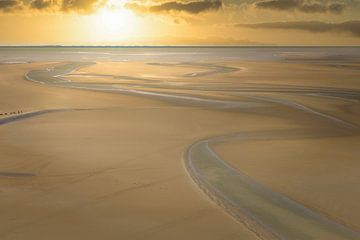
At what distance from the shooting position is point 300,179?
9500mm

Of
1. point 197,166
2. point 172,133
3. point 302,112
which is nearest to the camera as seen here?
point 197,166

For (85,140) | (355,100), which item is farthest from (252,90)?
(85,140)

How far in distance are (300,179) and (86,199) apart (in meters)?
4.44

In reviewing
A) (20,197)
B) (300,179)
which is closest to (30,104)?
(20,197)

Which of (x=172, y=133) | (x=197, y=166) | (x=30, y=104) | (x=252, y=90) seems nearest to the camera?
(x=197, y=166)

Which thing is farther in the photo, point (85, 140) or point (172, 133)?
point (172, 133)

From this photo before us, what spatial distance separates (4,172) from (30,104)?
39.2 feet

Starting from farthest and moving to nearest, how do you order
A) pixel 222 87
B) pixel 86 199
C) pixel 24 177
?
pixel 222 87 → pixel 24 177 → pixel 86 199

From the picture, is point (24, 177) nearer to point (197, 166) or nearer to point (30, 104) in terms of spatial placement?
point (197, 166)

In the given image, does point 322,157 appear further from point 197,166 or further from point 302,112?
point 302,112

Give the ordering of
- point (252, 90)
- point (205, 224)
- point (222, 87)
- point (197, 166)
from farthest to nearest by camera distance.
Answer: point (222, 87) → point (252, 90) → point (197, 166) → point (205, 224)

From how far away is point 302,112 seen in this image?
62.3 ft

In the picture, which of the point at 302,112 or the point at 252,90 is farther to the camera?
the point at 252,90

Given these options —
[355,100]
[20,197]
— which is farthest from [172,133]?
[355,100]
